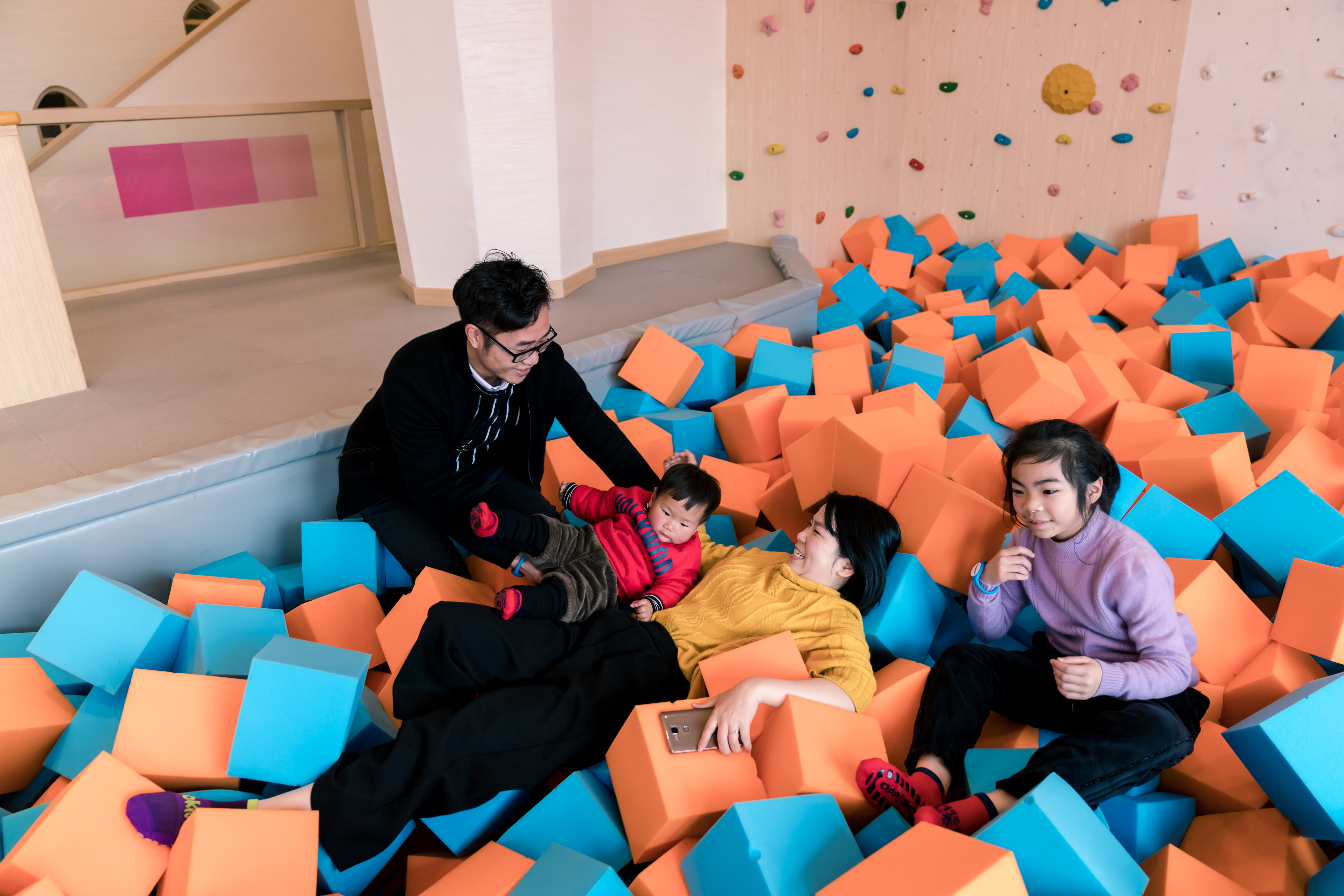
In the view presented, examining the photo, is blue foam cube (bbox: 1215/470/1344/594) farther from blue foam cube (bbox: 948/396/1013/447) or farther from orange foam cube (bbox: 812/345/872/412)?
orange foam cube (bbox: 812/345/872/412)

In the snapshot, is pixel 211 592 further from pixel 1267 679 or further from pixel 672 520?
pixel 1267 679

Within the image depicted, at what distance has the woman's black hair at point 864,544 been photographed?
174 centimetres

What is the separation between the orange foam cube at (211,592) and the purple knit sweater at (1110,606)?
1528mm

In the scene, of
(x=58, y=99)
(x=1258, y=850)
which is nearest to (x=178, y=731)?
(x=1258, y=850)

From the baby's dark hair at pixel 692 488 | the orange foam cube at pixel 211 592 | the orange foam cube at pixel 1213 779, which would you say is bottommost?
the orange foam cube at pixel 1213 779

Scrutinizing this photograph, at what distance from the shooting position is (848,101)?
446 centimetres

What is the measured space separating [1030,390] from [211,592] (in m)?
2.14

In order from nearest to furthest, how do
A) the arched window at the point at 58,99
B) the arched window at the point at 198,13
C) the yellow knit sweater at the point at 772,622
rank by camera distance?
the yellow knit sweater at the point at 772,622 < the arched window at the point at 58,99 < the arched window at the point at 198,13

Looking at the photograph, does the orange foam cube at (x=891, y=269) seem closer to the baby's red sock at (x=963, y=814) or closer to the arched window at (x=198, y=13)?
the baby's red sock at (x=963, y=814)

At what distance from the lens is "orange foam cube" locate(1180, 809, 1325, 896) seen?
1.27 m

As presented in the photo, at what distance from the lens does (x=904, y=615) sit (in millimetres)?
1749

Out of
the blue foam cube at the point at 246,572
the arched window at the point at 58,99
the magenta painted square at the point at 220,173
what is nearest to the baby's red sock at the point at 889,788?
the blue foam cube at the point at 246,572

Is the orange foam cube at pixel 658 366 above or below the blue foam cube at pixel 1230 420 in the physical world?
above

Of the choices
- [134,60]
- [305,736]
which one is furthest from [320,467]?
[134,60]
